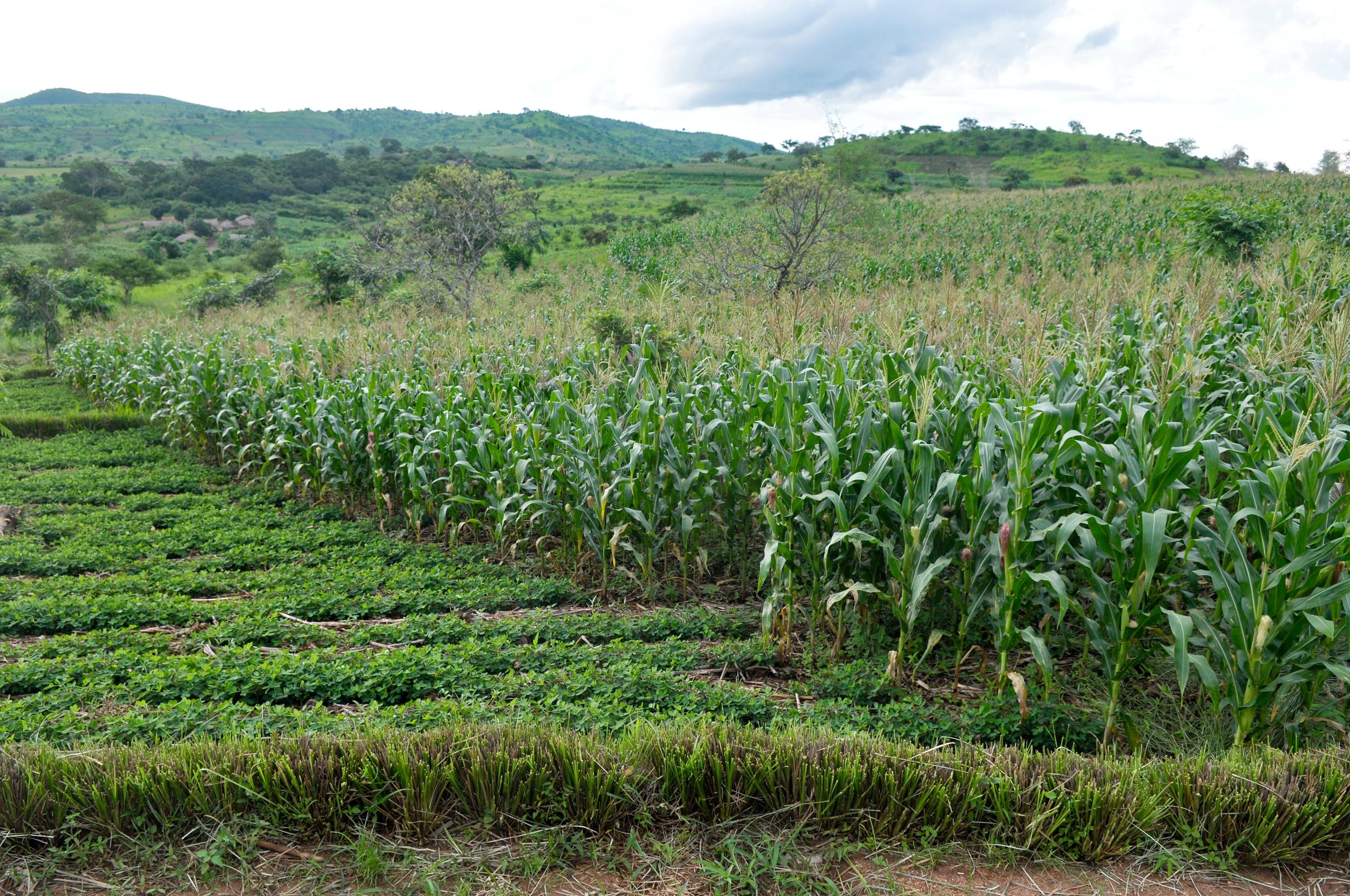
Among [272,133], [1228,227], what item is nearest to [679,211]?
[1228,227]

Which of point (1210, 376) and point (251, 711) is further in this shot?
point (1210, 376)

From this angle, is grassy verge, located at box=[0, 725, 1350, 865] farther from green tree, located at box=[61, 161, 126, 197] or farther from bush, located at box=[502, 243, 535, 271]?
green tree, located at box=[61, 161, 126, 197]

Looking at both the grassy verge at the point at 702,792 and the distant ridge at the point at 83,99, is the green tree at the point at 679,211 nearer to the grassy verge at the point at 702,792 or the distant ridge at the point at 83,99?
the grassy verge at the point at 702,792

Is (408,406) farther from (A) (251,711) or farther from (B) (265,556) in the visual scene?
(A) (251,711)

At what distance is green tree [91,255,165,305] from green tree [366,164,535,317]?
22.5m

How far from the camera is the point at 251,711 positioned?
11.9 feet

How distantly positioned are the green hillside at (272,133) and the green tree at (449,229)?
255ft

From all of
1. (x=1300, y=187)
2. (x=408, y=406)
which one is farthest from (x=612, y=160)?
(x=408, y=406)

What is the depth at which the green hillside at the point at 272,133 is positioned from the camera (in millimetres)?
100250

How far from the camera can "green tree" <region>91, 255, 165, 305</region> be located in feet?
123

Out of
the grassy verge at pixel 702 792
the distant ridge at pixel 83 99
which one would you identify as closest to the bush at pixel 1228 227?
the grassy verge at pixel 702 792

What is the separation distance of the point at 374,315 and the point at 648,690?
18.7 metres

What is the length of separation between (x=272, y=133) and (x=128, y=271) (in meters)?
109

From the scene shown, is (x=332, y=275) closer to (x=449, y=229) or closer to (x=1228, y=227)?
(x=449, y=229)
